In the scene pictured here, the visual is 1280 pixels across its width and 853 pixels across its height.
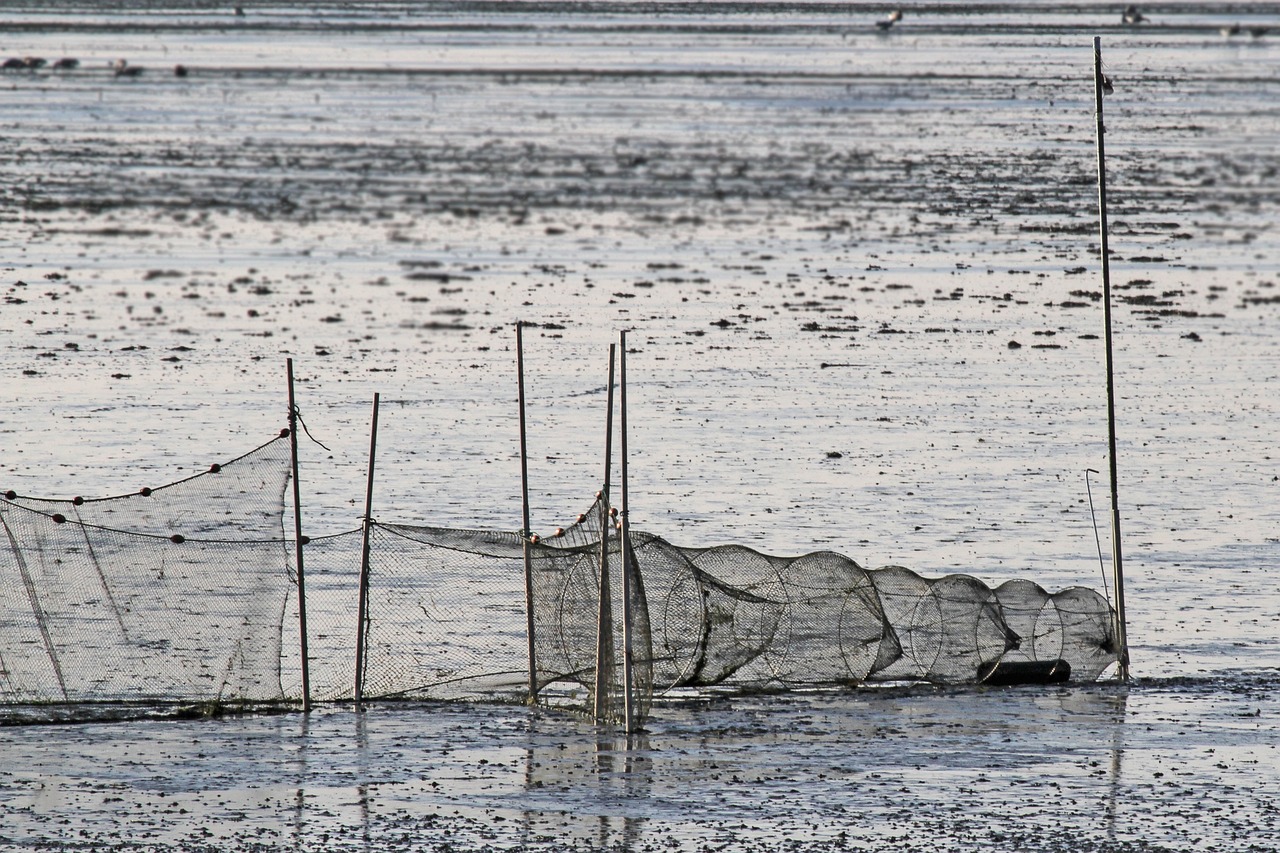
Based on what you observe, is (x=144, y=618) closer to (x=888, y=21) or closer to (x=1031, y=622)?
(x=1031, y=622)

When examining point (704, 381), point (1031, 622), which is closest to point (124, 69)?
point (704, 381)

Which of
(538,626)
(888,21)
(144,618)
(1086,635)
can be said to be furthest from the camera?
(888,21)

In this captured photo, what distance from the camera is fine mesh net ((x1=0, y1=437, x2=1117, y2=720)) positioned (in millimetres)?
16219

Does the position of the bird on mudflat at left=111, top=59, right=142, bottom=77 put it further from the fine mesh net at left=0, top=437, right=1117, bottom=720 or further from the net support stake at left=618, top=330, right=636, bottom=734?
the net support stake at left=618, top=330, right=636, bottom=734

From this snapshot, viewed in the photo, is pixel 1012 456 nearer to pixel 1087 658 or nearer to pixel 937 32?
pixel 1087 658

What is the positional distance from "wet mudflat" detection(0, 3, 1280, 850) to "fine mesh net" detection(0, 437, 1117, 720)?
0.48 meters

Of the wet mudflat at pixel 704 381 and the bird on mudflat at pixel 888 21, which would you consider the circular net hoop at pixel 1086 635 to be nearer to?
the wet mudflat at pixel 704 381

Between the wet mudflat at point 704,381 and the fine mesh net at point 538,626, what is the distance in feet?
1.58

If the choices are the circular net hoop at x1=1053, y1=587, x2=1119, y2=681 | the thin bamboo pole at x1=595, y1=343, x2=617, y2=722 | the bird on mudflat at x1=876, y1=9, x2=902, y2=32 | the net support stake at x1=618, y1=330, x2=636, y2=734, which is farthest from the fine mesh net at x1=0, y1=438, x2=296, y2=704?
the bird on mudflat at x1=876, y1=9, x2=902, y2=32

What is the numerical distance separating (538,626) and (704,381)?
1768 centimetres

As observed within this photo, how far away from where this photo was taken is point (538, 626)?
1656 centimetres

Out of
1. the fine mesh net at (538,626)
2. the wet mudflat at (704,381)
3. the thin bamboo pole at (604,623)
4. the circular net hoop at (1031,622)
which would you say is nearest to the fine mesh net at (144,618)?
the fine mesh net at (538,626)

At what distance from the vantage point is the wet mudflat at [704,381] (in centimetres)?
1417

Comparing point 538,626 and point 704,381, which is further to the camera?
point 704,381
